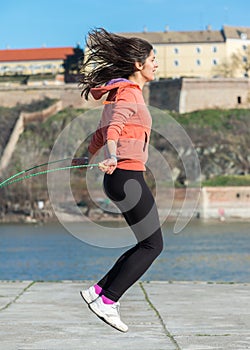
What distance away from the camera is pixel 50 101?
8400 cm

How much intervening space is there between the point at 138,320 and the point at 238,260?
34.5 metres

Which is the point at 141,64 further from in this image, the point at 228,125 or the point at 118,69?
the point at 228,125

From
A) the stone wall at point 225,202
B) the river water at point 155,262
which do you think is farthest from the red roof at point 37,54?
the stone wall at point 225,202

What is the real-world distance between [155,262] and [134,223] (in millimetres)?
35340

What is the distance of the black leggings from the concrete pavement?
0.38 m

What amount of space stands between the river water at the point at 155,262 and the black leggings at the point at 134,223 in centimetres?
2172

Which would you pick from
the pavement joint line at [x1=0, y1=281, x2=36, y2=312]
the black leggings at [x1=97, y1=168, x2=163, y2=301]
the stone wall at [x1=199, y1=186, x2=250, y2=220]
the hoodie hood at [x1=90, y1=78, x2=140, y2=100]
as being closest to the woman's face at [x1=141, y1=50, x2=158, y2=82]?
the hoodie hood at [x1=90, y1=78, x2=140, y2=100]

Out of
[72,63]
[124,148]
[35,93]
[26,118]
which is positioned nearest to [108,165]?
[124,148]

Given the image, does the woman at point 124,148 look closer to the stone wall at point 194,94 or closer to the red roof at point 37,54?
the stone wall at point 194,94

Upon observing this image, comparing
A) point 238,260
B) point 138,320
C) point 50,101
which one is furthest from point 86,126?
point 138,320

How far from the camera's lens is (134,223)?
5.38m

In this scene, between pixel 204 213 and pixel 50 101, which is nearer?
pixel 204 213

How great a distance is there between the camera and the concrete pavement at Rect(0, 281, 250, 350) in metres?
5.63

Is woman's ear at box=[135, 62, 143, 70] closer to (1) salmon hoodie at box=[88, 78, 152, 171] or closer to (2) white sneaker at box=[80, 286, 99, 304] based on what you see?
(1) salmon hoodie at box=[88, 78, 152, 171]
